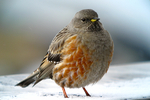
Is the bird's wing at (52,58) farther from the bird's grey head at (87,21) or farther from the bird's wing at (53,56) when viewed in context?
the bird's grey head at (87,21)

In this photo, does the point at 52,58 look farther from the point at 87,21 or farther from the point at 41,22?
the point at 41,22

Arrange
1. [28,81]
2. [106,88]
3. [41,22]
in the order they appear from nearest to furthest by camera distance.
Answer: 1. [28,81]
2. [106,88]
3. [41,22]

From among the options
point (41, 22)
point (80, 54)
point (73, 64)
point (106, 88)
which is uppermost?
point (41, 22)

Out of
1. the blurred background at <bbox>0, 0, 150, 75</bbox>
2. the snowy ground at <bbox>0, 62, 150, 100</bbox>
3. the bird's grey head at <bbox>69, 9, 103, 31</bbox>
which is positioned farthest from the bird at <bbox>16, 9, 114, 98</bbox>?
the blurred background at <bbox>0, 0, 150, 75</bbox>

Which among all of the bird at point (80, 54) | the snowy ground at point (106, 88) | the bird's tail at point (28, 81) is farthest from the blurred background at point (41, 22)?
the bird at point (80, 54)

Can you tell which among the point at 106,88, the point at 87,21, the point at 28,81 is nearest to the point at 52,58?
the point at 28,81

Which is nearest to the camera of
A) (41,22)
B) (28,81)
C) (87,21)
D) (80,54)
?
(80,54)

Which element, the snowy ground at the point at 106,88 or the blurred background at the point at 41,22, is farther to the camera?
the blurred background at the point at 41,22
